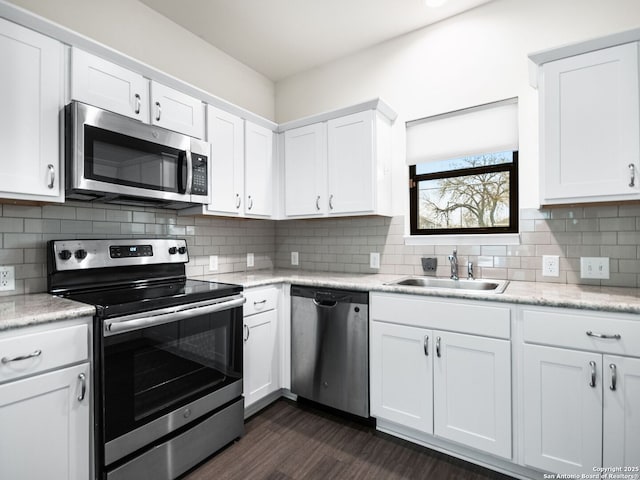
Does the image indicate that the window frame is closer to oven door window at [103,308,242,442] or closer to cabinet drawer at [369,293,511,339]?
cabinet drawer at [369,293,511,339]

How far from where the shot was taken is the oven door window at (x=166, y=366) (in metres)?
1.49

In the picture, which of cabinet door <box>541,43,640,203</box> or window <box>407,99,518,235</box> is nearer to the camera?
cabinet door <box>541,43,640,203</box>

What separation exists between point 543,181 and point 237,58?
267 centimetres

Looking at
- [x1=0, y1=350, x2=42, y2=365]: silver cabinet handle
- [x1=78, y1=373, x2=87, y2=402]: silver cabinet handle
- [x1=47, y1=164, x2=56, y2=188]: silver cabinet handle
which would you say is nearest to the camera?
[x1=0, y1=350, x2=42, y2=365]: silver cabinet handle

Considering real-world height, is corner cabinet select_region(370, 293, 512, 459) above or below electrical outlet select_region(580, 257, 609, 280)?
below

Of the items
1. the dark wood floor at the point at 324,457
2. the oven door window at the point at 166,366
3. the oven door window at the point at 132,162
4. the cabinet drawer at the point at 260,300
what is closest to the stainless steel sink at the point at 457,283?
the cabinet drawer at the point at 260,300

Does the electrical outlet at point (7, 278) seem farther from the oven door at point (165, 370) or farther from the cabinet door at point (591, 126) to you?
the cabinet door at point (591, 126)

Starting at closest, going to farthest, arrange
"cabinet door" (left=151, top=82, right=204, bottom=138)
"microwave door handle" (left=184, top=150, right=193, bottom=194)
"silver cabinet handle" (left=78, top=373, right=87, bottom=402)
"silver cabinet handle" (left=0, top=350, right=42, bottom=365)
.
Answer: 1. "silver cabinet handle" (left=0, top=350, right=42, bottom=365)
2. "silver cabinet handle" (left=78, top=373, right=87, bottom=402)
3. "cabinet door" (left=151, top=82, right=204, bottom=138)
4. "microwave door handle" (left=184, top=150, right=193, bottom=194)

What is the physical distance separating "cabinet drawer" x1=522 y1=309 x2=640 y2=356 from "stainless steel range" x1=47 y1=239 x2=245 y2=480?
63.6 inches

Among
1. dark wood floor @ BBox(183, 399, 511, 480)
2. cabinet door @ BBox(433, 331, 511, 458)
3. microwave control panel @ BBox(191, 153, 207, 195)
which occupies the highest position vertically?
microwave control panel @ BBox(191, 153, 207, 195)

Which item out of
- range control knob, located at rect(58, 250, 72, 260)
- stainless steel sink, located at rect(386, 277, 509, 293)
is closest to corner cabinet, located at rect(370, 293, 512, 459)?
stainless steel sink, located at rect(386, 277, 509, 293)

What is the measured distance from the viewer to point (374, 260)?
284cm

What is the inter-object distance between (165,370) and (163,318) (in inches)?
11.3

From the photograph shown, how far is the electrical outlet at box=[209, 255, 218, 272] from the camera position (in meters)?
2.79
